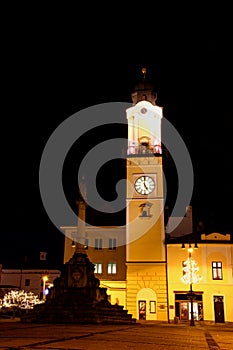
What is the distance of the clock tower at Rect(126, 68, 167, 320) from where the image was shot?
4194 cm

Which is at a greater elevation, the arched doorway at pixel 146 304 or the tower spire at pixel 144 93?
the tower spire at pixel 144 93

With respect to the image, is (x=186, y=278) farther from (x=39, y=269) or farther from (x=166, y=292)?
(x=39, y=269)

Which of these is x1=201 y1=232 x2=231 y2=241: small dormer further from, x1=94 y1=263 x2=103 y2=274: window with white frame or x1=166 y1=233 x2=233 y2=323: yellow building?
x1=94 y1=263 x2=103 y2=274: window with white frame

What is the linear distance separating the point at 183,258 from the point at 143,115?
1669cm

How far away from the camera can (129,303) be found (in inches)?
1655

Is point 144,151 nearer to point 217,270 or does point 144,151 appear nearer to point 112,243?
point 112,243

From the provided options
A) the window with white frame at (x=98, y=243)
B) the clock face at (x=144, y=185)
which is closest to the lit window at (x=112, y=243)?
the window with white frame at (x=98, y=243)

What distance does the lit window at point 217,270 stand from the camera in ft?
136

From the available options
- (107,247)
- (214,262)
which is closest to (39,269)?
(107,247)

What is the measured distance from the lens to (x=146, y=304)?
41875mm

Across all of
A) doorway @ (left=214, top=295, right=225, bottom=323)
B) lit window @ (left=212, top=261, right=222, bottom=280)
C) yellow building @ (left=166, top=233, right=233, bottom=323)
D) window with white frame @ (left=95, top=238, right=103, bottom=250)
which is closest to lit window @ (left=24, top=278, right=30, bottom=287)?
window with white frame @ (left=95, top=238, right=103, bottom=250)

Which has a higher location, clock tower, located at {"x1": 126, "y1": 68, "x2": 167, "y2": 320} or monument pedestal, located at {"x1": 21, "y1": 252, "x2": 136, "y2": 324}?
clock tower, located at {"x1": 126, "y1": 68, "x2": 167, "y2": 320}

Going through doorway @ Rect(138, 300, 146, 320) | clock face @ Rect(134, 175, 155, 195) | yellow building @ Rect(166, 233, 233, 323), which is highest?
clock face @ Rect(134, 175, 155, 195)

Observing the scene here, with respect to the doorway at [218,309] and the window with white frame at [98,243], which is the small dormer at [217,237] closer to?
the doorway at [218,309]
